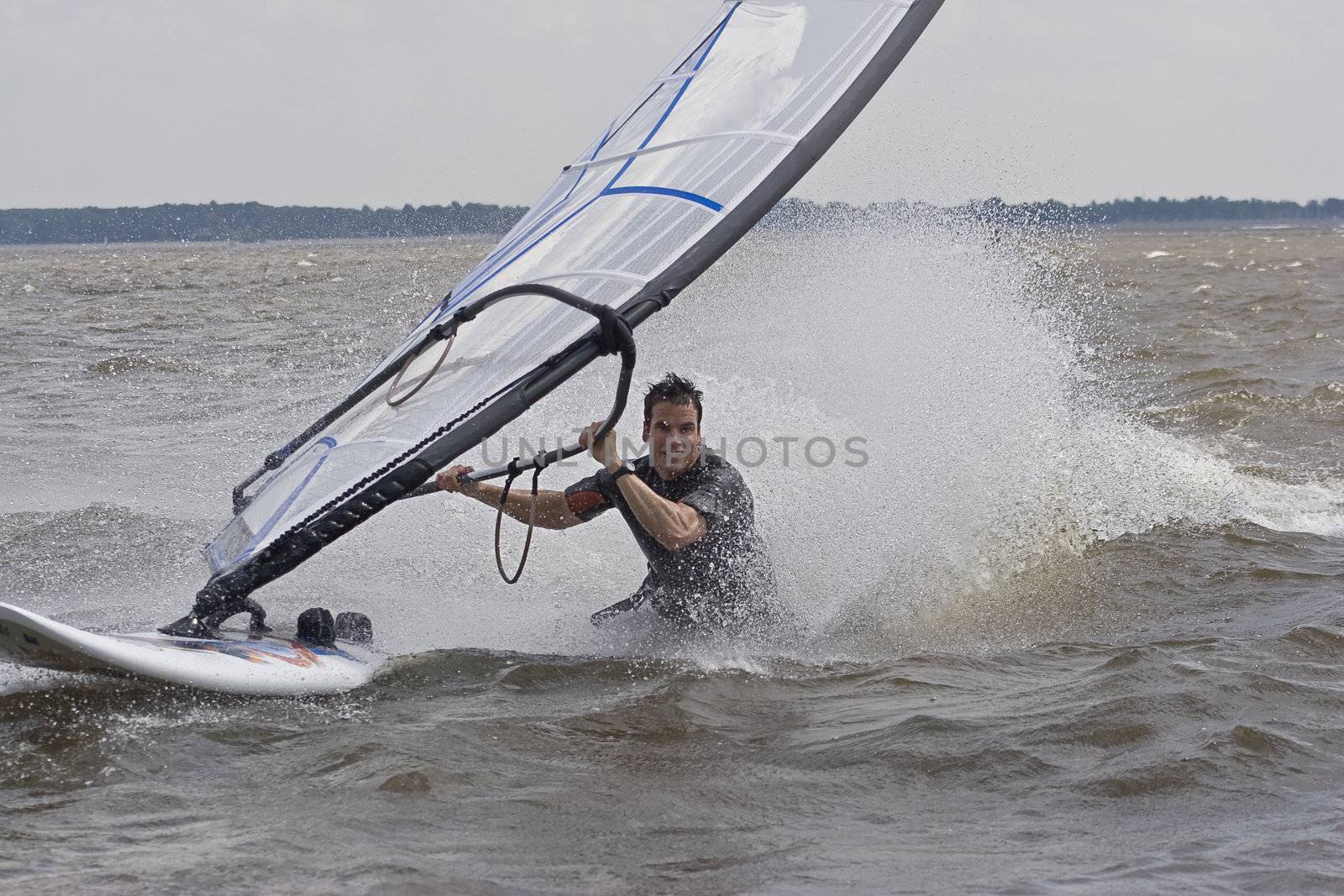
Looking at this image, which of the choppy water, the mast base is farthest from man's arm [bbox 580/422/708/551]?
the mast base

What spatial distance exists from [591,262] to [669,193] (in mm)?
359

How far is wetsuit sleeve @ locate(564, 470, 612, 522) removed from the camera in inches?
194

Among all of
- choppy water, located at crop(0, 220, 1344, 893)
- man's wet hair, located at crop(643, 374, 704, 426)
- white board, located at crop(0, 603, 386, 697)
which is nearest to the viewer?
choppy water, located at crop(0, 220, 1344, 893)

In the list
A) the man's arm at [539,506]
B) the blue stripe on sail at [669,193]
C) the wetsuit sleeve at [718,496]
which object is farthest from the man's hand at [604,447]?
the blue stripe on sail at [669,193]

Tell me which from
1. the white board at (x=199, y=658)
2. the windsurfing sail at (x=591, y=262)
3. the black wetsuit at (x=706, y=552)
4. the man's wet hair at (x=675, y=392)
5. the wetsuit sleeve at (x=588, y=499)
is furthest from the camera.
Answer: the wetsuit sleeve at (x=588, y=499)

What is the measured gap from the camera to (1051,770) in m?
3.66

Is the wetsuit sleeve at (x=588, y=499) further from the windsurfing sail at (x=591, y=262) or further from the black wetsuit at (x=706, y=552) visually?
the windsurfing sail at (x=591, y=262)

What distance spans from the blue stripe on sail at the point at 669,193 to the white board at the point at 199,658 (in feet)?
6.18

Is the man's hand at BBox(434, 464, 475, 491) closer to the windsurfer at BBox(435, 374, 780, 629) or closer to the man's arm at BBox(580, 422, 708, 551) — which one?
the windsurfer at BBox(435, 374, 780, 629)

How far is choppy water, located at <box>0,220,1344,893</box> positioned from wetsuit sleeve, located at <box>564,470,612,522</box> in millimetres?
518

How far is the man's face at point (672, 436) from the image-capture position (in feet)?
15.3

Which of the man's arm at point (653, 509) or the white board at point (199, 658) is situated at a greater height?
the man's arm at point (653, 509)

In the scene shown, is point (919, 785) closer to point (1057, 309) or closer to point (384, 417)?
point (384, 417)

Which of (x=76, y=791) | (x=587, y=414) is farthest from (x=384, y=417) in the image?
(x=587, y=414)
